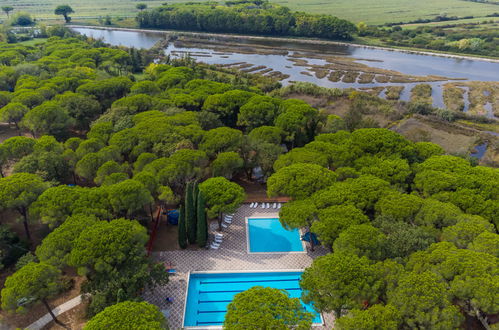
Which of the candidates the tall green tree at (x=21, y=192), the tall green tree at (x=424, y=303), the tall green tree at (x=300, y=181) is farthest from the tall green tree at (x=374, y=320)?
the tall green tree at (x=21, y=192)

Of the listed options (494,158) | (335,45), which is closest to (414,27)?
(335,45)

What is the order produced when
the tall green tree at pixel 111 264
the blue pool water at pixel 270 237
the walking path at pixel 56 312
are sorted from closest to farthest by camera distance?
the tall green tree at pixel 111 264, the walking path at pixel 56 312, the blue pool water at pixel 270 237

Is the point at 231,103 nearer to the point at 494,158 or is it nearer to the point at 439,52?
the point at 494,158

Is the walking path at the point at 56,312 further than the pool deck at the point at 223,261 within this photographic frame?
No

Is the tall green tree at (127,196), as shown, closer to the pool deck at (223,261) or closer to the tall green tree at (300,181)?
the pool deck at (223,261)

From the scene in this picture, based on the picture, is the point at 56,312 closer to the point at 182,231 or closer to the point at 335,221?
the point at 182,231

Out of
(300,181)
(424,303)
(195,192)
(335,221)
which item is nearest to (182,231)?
(195,192)
